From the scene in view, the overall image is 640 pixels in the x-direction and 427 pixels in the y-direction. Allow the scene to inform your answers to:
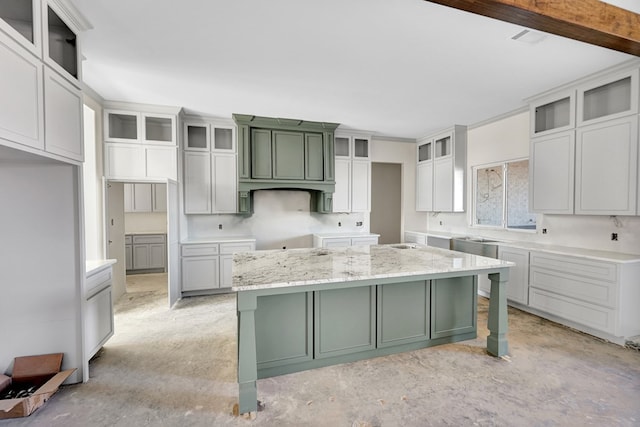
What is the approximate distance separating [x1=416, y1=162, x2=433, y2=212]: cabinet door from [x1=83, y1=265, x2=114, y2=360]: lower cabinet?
200 inches

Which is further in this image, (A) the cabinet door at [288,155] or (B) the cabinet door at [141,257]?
(B) the cabinet door at [141,257]

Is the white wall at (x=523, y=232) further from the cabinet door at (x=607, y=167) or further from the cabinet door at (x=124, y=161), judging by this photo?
the cabinet door at (x=124, y=161)

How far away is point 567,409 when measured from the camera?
1.92 meters

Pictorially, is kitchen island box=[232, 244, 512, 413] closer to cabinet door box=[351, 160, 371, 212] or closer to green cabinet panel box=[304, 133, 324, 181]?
green cabinet panel box=[304, 133, 324, 181]

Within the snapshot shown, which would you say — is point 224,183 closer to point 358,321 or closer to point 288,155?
point 288,155

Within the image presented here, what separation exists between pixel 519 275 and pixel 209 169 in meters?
4.65

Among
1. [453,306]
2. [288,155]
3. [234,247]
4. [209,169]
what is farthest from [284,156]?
[453,306]

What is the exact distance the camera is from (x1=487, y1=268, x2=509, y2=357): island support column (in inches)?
101

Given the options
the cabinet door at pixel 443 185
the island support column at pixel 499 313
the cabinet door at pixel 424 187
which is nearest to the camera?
the island support column at pixel 499 313

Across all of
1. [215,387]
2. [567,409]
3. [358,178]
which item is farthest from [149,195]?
[567,409]

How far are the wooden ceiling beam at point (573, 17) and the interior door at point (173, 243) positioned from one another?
359cm

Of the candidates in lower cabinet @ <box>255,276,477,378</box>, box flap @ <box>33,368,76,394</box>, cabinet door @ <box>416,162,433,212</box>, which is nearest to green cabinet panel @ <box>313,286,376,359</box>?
lower cabinet @ <box>255,276,477,378</box>

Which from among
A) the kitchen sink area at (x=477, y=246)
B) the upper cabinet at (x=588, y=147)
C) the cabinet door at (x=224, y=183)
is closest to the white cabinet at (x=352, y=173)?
the kitchen sink area at (x=477, y=246)

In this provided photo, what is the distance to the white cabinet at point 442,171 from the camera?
196 inches
